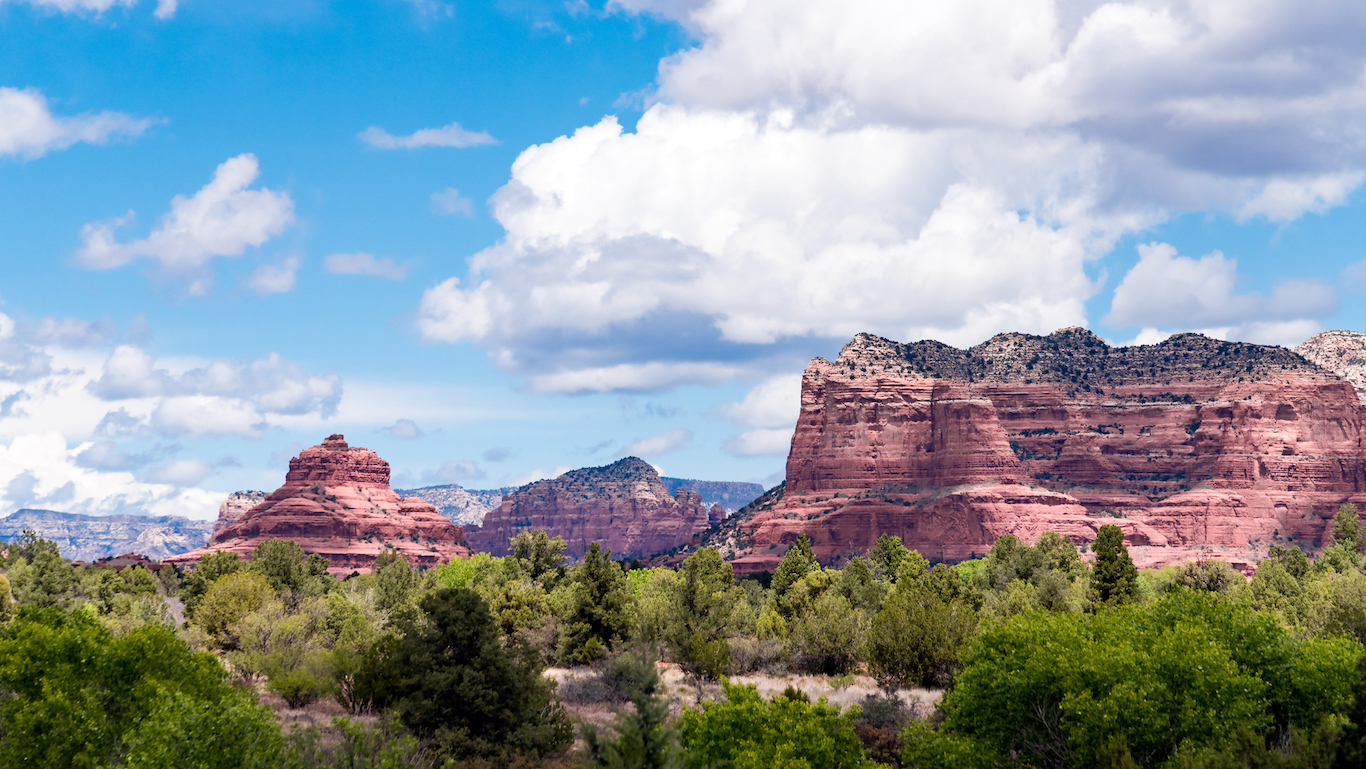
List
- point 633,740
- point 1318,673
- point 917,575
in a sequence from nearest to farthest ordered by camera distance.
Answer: point 633,740 < point 1318,673 < point 917,575

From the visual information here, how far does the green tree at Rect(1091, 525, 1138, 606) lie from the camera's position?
255 feet

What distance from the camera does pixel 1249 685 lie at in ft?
125

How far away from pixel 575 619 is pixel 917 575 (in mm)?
36943

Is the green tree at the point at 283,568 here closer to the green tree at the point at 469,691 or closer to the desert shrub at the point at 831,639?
the desert shrub at the point at 831,639

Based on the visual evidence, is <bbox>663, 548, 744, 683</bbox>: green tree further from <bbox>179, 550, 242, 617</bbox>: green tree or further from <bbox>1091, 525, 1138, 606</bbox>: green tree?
<bbox>179, 550, 242, 617</bbox>: green tree

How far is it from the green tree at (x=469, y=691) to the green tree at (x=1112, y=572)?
48332 millimetres

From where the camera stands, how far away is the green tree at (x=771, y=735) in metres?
36.2

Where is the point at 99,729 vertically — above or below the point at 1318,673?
below

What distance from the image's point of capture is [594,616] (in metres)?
71.5

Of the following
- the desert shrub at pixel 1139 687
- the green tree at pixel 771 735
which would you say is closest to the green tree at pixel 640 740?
the green tree at pixel 771 735

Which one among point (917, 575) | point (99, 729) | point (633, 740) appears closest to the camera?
point (633, 740)

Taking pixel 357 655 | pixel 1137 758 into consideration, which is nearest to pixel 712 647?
pixel 357 655

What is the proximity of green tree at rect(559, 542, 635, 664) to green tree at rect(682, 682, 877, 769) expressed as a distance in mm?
32121

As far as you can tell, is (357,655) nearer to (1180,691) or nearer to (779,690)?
(779,690)
